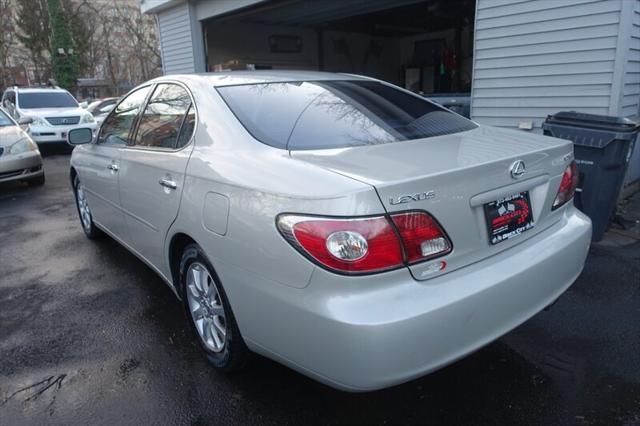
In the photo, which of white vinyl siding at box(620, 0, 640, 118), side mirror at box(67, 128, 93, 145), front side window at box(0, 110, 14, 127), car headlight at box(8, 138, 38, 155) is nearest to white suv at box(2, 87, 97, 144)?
front side window at box(0, 110, 14, 127)

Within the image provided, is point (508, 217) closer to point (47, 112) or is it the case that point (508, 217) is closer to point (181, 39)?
point (181, 39)

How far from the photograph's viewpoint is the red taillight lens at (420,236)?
1.77 meters

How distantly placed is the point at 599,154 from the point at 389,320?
136 inches

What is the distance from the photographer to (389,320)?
1.70 metres

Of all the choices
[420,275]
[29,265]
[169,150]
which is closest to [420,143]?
[420,275]

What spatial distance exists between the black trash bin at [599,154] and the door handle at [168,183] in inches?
139

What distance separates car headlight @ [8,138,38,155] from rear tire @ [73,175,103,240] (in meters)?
3.42

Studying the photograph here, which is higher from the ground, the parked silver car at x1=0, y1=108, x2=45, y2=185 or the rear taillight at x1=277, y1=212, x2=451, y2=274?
the rear taillight at x1=277, y1=212, x2=451, y2=274

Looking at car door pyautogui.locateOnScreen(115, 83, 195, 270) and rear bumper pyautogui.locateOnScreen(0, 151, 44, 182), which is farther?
rear bumper pyautogui.locateOnScreen(0, 151, 44, 182)

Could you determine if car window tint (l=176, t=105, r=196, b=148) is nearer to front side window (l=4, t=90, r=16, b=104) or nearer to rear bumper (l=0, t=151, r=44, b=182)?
rear bumper (l=0, t=151, r=44, b=182)

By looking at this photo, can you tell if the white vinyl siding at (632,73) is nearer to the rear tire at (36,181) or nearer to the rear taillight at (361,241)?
the rear taillight at (361,241)

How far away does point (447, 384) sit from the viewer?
2.45 m

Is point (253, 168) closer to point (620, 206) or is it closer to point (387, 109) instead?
point (387, 109)

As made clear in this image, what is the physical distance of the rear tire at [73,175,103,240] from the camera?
4.81 meters
